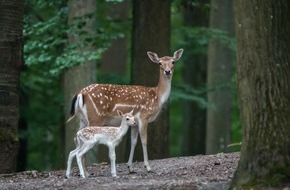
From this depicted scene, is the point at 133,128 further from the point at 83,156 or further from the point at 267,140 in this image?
the point at 267,140

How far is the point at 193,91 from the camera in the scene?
22.4 m

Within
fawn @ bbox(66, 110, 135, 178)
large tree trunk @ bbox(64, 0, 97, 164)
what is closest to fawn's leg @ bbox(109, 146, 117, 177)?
fawn @ bbox(66, 110, 135, 178)

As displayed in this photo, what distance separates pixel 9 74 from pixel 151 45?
3.85 m

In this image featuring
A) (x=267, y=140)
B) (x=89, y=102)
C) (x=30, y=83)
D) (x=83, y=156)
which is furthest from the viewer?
(x=30, y=83)

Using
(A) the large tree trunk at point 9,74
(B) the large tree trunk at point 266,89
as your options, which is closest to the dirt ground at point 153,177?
(A) the large tree trunk at point 9,74

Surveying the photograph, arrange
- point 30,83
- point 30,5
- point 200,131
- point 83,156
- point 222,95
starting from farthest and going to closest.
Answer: point 200,131 → point 30,83 → point 222,95 → point 30,5 → point 83,156

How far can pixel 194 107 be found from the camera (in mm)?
25234

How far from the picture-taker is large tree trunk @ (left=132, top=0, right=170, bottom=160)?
49.7 feet

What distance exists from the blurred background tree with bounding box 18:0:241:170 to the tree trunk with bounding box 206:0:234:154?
0.17 metres

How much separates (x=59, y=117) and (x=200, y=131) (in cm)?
510

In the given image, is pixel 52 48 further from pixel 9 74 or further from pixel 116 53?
pixel 9 74

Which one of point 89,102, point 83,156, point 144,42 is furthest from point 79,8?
point 83,156

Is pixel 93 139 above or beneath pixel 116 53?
beneath

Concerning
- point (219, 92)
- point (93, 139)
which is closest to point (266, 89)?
point (93, 139)
